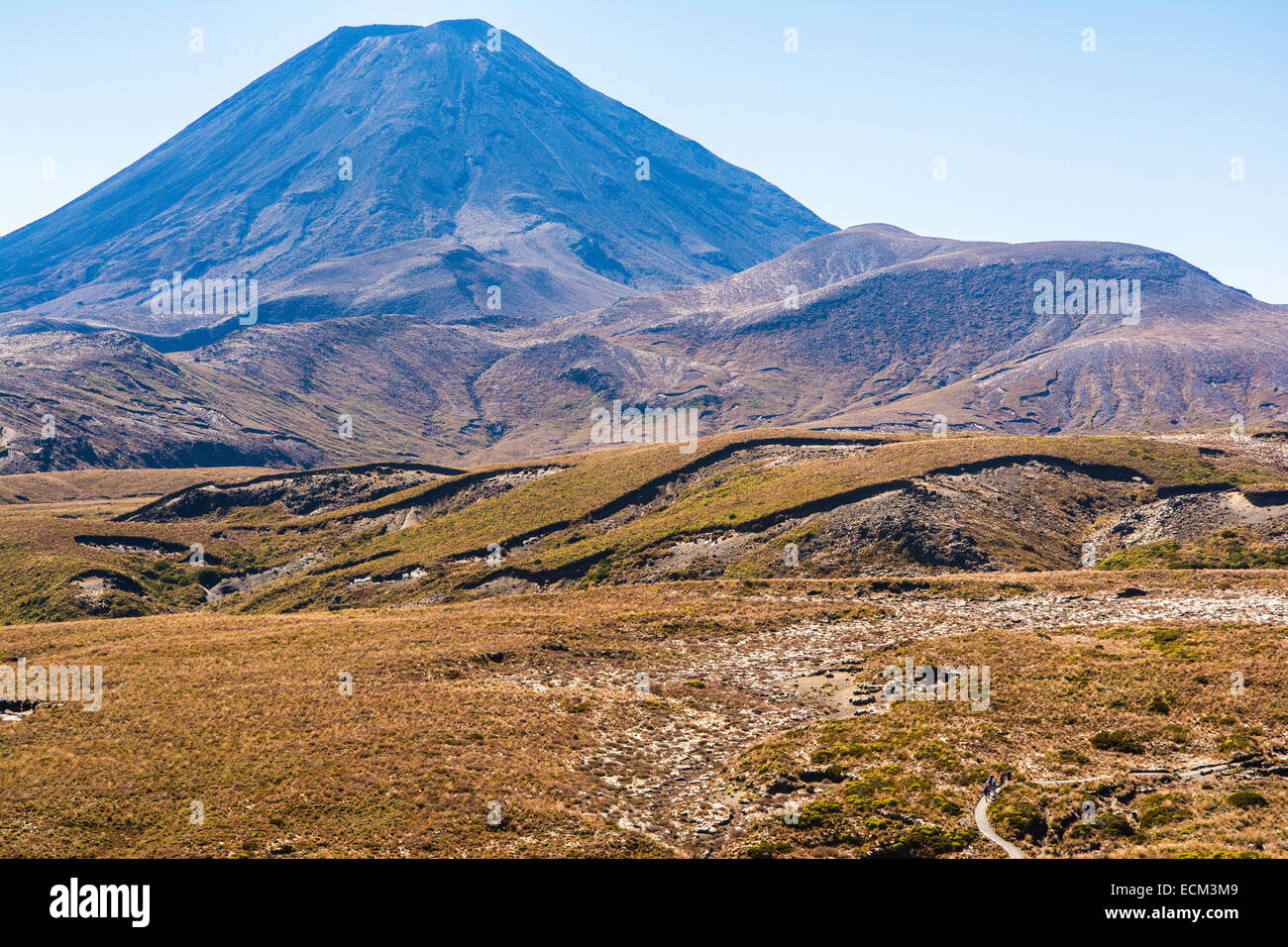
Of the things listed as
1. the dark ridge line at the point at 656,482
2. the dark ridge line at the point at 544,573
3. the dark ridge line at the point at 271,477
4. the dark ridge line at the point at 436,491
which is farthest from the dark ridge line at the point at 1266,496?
the dark ridge line at the point at 271,477

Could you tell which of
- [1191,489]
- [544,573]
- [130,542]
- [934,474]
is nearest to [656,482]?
[544,573]

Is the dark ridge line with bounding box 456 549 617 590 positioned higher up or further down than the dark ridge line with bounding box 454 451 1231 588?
further down

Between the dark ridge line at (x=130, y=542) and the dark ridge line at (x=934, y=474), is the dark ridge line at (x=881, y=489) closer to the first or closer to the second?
the dark ridge line at (x=934, y=474)

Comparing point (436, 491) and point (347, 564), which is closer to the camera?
point (347, 564)

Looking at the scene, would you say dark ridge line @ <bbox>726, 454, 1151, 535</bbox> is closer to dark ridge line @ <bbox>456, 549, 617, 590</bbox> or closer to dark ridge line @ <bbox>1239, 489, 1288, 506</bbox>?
dark ridge line @ <bbox>456, 549, 617, 590</bbox>

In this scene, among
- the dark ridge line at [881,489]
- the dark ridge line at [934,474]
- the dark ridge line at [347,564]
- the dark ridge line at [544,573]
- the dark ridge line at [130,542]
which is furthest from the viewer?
the dark ridge line at [130,542]

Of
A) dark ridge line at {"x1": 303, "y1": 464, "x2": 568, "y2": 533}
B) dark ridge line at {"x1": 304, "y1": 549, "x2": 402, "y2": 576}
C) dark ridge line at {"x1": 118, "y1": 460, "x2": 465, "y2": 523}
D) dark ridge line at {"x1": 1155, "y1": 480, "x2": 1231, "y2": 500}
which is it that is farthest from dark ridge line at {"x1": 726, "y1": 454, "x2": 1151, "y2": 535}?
dark ridge line at {"x1": 118, "y1": 460, "x2": 465, "y2": 523}

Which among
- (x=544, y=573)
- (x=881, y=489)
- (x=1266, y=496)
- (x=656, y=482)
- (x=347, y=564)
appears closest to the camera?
(x=1266, y=496)

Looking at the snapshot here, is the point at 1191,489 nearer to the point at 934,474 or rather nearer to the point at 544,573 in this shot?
the point at 934,474

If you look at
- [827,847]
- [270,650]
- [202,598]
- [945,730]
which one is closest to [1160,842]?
[827,847]

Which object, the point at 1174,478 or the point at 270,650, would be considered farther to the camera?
the point at 1174,478
